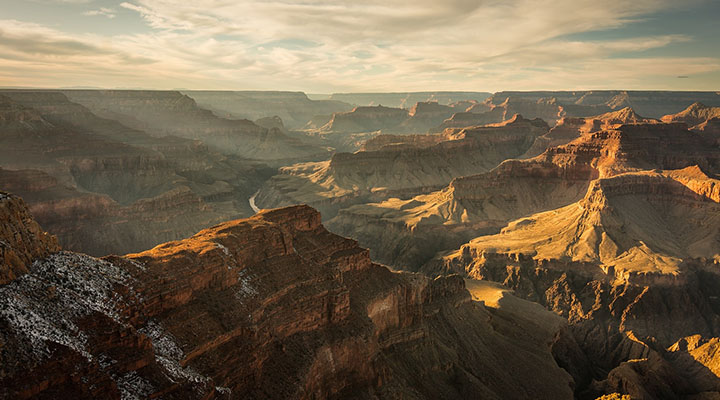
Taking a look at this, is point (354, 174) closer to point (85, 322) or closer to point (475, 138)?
point (475, 138)

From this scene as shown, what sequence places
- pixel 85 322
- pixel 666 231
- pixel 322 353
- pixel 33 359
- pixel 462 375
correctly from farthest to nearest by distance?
pixel 666 231
pixel 462 375
pixel 322 353
pixel 85 322
pixel 33 359

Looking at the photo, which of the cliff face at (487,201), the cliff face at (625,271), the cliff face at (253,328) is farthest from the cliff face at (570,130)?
the cliff face at (253,328)

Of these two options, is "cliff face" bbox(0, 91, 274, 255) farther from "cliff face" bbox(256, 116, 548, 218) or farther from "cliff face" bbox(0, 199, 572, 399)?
"cliff face" bbox(0, 199, 572, 399)

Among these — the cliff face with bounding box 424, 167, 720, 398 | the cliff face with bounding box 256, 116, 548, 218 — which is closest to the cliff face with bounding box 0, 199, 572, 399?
the cliff face with bounding box 424, 167, 720, 398

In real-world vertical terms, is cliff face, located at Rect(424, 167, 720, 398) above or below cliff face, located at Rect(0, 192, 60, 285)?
below

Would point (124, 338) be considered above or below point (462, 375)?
above

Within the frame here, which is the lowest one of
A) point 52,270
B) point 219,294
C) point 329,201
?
point 329,201

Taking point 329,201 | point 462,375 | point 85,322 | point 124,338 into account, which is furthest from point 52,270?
point 329,201

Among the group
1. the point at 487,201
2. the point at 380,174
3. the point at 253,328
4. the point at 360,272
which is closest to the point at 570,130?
the point at 380,174
